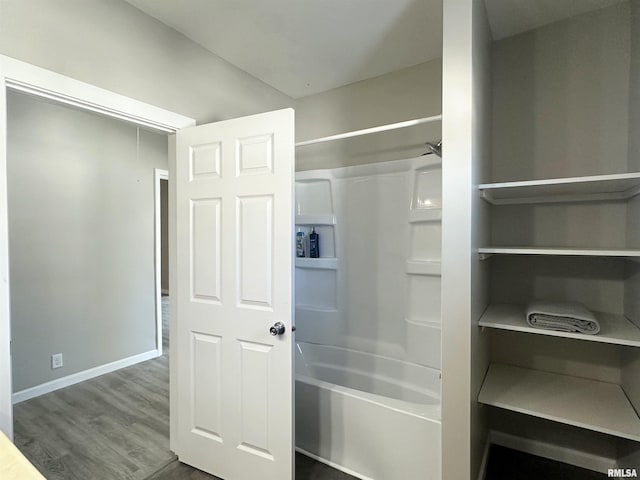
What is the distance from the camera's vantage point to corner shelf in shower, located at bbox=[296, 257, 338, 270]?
9.36 feet

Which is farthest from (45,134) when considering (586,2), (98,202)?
(586,2)

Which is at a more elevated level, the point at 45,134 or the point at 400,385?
the point at 45,134

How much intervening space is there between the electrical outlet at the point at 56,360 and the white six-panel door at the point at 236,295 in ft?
5.83

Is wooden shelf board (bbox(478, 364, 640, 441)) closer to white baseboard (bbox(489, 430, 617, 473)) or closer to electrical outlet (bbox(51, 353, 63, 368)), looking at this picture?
white baseboard (bbox(489, 430, 617, 473))

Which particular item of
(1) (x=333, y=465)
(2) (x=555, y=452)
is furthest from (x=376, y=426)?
(2) (x=555, y=452)

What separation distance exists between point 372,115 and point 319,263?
132 centimetres

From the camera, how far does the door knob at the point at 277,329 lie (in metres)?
1.66

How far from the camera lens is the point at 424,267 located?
2402 millimetres

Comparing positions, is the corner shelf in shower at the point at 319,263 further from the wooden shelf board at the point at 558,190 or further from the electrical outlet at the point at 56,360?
the electrical outlet at the point at 56,360

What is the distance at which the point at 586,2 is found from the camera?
5.75 feet

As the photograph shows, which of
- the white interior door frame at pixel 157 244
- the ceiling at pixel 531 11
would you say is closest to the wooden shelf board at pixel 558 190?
the ceiling at pixel 531 11

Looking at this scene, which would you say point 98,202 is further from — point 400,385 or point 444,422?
point 444,422

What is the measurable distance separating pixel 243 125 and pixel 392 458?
6.39 ft

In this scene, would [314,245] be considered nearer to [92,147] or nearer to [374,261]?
[374,261]
